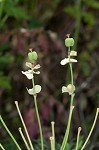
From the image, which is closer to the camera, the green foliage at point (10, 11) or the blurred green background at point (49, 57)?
the green foliage at point (10, 11)

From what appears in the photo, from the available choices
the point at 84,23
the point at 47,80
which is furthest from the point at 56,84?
the point at 84,23

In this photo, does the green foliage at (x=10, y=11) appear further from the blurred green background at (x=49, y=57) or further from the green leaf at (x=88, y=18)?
the green leaf at (x=88, y=18)

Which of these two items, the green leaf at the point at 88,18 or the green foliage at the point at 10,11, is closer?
the green foliage at the point at 10,11

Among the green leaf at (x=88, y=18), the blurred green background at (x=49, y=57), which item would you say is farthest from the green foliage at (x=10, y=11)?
the green leaf at (x=88, y=18)

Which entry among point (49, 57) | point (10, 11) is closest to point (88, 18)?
point (49, 57)

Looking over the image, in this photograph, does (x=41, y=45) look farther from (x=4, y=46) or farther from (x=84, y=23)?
(x=84, y=23)

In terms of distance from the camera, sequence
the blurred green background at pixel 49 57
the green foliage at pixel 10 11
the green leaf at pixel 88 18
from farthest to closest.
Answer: the green leaf at pixel 88 18, the blurred green background at pixel 49 57, the green foliage at pixel 10 11

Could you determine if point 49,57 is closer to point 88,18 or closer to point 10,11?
point 88,18

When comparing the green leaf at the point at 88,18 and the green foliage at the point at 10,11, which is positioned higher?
the green leaf at the point at 88,18

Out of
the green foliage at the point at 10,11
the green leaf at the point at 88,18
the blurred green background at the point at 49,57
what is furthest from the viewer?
the green leaf at the point at 88,18
